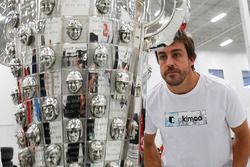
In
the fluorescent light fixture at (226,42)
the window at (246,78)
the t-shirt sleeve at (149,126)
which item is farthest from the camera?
the window at (246,78)

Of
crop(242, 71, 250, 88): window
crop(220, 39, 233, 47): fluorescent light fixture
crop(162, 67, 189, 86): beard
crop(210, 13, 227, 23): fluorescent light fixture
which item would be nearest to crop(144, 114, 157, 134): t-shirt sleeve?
crop(162, 67, 189, 86): beard

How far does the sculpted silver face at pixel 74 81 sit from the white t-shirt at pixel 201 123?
2.01ft

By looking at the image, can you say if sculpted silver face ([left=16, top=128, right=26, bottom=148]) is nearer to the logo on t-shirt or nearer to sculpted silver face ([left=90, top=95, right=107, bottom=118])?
sculpted silver face ([left=90, top=95, right=107, bottom=118])

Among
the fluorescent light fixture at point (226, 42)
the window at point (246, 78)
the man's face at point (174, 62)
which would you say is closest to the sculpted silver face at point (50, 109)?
the man's face at point (174, 62)

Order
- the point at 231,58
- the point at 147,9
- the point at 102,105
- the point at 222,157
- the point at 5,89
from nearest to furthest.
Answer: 1. the point at 102,105
2. the point at 147,9
3. the point at 222,157
4. the point at 5,89
5. the point at 231,58

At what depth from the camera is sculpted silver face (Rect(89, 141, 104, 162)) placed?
411mm

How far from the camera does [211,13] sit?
6.78 meters

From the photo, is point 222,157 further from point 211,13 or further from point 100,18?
point 211,13

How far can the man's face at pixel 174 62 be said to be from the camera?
896 millimetres

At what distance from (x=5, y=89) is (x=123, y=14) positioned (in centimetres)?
634

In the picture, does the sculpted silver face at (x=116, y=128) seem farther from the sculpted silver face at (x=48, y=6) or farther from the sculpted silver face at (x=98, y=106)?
the sculpted silver face at (x=48, y=6)

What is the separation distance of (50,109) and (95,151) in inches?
3.0

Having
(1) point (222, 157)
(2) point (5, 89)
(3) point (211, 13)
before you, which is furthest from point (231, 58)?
(1) point (222, 157)

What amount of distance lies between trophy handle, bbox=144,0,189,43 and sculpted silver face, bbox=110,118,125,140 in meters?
0.15
